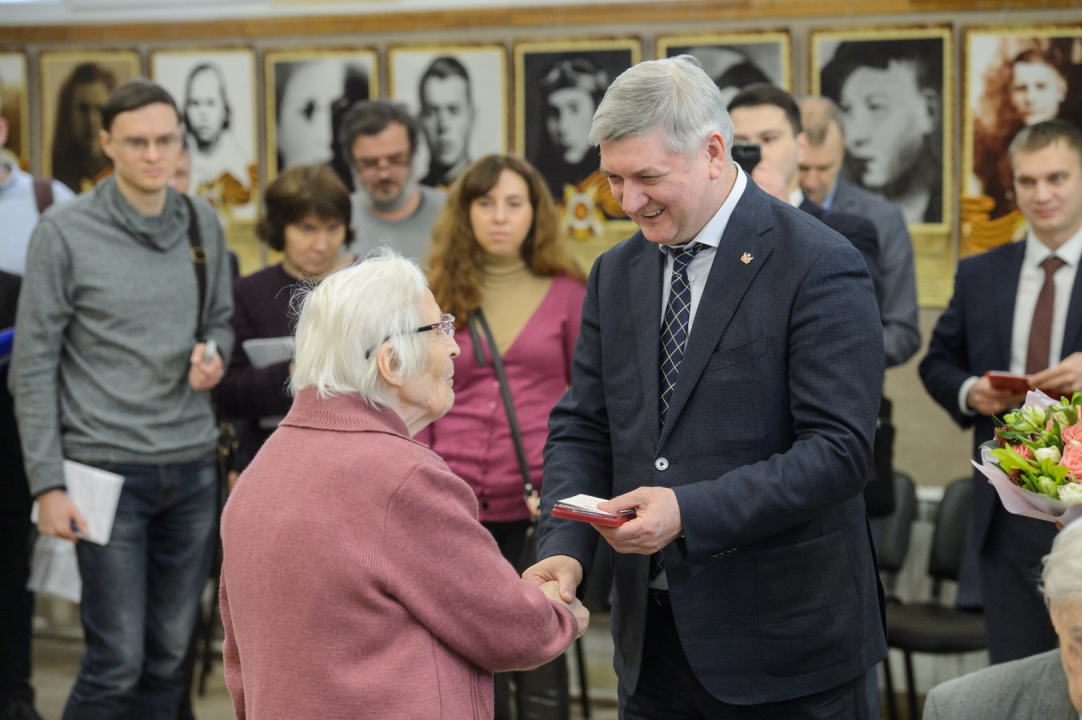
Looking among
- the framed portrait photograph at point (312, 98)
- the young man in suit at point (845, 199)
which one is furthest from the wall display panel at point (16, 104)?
the young man in suit at point (845, 199)

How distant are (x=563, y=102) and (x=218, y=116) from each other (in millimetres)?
1893

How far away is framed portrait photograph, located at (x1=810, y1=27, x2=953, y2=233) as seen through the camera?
5102 mm

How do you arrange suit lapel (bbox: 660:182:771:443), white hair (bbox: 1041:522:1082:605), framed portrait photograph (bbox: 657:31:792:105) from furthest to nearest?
framed portrait photograph (bbox: 657:31:792:105)
suit lapel (bbox: 660:182:771:443)
white hair (bbox: 1041:522:1082:605)

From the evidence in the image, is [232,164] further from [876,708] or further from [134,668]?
[876,708]

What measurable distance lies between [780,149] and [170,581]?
2580mm

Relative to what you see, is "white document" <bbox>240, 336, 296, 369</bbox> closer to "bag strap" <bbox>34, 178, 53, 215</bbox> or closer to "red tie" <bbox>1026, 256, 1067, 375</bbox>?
"bag strap" <bbox>34, 178, 53, 215</bbox>

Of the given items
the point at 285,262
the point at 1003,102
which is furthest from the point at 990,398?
the point at 285,262

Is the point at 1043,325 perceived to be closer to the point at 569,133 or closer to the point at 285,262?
the point at 569,133

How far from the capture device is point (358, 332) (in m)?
2.06

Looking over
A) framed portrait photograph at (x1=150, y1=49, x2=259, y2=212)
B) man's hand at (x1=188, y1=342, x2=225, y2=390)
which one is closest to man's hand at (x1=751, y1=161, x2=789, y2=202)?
man's hand at (x1=188, y1=342, x2=225, y2=390)

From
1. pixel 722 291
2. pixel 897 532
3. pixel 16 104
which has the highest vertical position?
pixel 16 104

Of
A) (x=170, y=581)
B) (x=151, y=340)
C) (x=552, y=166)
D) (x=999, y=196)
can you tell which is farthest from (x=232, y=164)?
(x=999, y=196)

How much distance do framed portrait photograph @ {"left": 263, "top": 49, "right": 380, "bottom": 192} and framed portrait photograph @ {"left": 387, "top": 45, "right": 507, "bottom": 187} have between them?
194 millimetres

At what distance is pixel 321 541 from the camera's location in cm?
189
